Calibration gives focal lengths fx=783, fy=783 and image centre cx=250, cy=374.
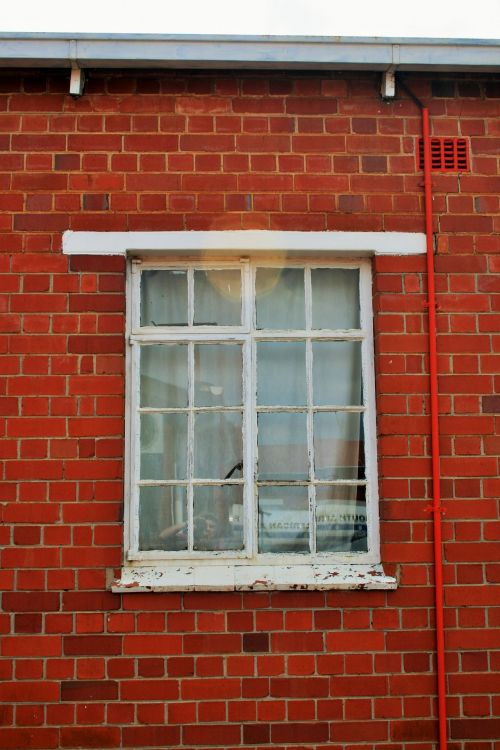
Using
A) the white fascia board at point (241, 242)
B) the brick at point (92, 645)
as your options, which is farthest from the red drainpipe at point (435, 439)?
the brick at point (92, 645)

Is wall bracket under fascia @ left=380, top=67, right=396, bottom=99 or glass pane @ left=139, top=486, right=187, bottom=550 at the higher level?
wall bracket under fascia @ left=380, top=67, right=396, bottom=99

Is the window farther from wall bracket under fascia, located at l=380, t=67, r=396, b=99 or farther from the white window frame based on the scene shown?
wall bracket under fascia, located at l=380, t=67, r=396, b=99

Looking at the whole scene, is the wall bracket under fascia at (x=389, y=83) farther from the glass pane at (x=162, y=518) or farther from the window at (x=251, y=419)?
the glass pane at (x=162, y=518)

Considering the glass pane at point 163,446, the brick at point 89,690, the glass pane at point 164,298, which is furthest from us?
the glass pane at point 164,298

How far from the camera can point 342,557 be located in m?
4.48

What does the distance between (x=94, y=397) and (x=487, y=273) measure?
Answer: 2393 mm

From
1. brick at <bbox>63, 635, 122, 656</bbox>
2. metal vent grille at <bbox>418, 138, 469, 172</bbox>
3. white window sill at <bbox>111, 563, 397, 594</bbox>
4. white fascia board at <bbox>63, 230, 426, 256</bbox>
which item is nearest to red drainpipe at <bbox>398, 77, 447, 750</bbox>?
metal vent grille at <bbox>418, 138, 469, 172</bbox>

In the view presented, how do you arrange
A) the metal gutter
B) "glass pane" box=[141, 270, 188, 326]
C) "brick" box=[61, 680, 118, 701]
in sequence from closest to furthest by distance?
"brick" box=[61, 680, 118, 701], the metal gutter, "glass pane" box=[141, 270, 188, 326]

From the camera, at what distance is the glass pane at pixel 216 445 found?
4570 millimetres

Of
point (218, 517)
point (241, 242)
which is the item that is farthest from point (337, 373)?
point (218, 517)

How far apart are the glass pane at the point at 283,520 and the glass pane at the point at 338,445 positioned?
21 centimetres

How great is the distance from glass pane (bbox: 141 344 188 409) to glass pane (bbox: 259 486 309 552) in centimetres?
75

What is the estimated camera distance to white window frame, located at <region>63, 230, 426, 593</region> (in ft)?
14.1

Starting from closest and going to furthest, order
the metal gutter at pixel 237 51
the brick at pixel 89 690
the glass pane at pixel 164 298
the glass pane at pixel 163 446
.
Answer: the brick at pixel 89 690 → the metal gutter at pixel 237 51 → the glass pane at pixel 163 446 → the glass pane at pixel 164 298
